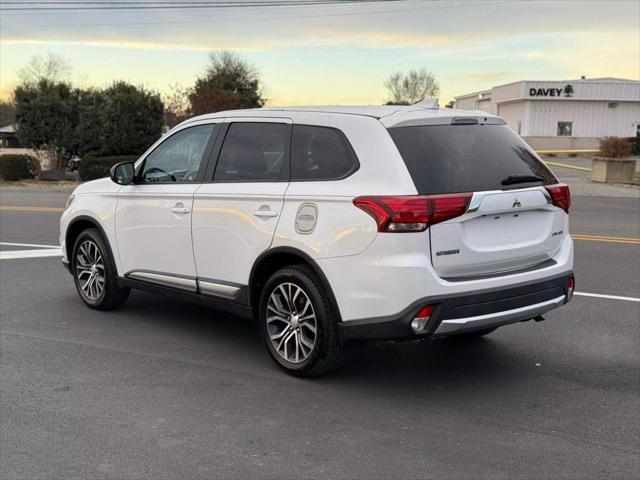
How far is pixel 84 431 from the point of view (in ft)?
13.6

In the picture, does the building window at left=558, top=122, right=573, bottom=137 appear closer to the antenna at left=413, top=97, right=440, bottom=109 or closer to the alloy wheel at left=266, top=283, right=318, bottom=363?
the antenna at left=413, top=97, right=440, bottom=109

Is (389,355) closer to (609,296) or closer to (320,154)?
(320,154)

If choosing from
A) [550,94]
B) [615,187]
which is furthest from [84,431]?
[550,94]

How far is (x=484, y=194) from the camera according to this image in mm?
4535

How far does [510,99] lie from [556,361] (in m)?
59.1

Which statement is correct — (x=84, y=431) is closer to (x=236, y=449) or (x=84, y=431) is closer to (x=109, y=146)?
(x=236, y=449)

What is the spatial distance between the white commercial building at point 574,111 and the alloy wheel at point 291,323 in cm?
5598

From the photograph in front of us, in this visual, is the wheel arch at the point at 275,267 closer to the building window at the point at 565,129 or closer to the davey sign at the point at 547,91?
the davey sign at the point at 547,91

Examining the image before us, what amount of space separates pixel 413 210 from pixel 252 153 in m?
1.66

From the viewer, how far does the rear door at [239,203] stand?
5121 mm

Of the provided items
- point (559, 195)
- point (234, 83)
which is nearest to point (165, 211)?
point (559, 195)

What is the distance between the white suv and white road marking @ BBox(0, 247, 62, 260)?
4.74 m

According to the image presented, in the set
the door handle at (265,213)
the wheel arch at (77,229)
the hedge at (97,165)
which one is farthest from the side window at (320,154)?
the hedge at (97,165)

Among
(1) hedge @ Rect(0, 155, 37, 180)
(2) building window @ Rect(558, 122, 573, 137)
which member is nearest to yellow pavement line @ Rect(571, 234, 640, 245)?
(1) hedge @ Rect(0, 155, 37, 180)
